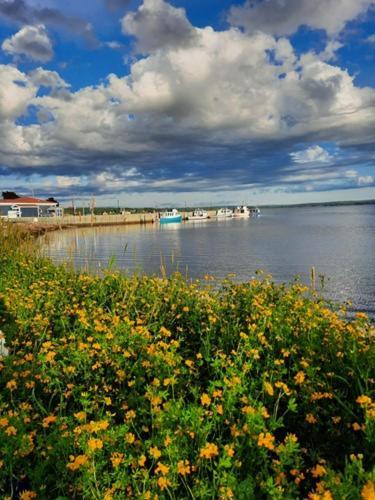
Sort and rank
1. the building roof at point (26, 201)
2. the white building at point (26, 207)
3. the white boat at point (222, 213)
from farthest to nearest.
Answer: the white boat at point (222, 213), the building roof at point (26, 201), the white building at point (26, 207)

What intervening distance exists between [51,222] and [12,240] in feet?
234

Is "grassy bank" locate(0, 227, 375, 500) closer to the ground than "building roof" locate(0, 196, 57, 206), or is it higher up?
closer to the ground

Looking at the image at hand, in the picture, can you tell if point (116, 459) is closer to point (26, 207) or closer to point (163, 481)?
point (163, 481)

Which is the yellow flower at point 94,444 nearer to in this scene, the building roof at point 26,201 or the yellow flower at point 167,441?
the yellow flower at point 167,441

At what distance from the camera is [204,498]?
2854 mm

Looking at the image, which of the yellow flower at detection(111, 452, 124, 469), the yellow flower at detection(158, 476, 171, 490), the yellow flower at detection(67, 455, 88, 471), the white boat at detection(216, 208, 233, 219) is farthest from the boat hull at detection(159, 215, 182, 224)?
the yellow flower at detection(158, 476, 171, 490)

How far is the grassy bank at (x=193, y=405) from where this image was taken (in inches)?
116

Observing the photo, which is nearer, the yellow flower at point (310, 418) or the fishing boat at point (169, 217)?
the yellow flower at point (310, 418)

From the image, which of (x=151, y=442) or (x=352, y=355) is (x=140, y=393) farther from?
(x=352, y=355)

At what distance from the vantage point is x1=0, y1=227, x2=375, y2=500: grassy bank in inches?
116

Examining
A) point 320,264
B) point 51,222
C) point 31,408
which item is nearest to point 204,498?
point 31,408

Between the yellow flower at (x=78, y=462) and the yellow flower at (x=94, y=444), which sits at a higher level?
the yellow flower at (x=94, y=444)

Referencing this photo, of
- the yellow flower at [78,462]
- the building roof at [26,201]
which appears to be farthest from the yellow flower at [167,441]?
the building roof at [26,201]

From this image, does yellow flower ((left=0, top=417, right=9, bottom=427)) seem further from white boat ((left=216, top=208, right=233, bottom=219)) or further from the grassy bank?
white boat ((left=216, top=208, right=233, bottom=219))
